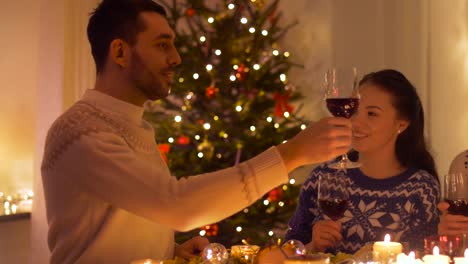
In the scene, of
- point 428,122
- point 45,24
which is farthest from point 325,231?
point 45,24

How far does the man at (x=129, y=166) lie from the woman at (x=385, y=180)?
2.62ft

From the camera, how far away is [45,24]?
477 cm

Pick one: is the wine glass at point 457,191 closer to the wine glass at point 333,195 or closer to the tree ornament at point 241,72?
the wine glass at point 333,195

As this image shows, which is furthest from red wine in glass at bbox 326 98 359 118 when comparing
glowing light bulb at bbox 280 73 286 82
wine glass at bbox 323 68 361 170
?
glowing light bulb at bbox 280 73 286 82

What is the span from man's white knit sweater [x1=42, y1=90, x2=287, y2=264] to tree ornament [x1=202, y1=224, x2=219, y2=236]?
2.71m

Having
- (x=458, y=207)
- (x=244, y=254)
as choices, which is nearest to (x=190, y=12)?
(x=458, y=207)

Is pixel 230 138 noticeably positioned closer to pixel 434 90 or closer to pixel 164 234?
pixel 434 90

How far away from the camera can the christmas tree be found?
4383mm

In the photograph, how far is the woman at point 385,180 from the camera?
8.30ft

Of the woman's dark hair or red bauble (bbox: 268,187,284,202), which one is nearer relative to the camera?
the woman's dark hair

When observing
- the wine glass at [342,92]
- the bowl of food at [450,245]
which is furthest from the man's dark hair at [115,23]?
the bowl of food at [450,245]

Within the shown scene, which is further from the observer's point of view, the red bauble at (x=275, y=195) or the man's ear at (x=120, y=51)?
the red bauble at (x=275, y=195)

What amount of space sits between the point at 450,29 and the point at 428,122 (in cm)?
66

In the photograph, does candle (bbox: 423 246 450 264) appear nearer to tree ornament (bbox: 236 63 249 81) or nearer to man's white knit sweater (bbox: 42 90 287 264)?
man's white knit sweater (bbox: 42 90 287 264)
